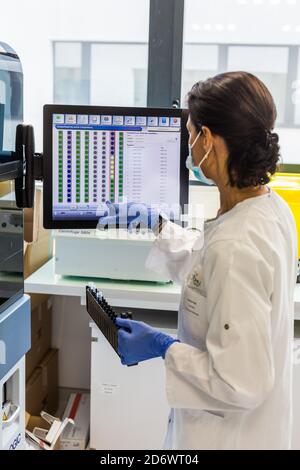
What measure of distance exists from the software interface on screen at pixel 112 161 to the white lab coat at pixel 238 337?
0.96 ft

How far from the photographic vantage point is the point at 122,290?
6.10ft

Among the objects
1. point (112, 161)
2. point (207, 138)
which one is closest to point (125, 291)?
point (112, 161)

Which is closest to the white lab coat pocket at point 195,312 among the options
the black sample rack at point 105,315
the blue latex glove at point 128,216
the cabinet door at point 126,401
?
the black sample rack at point 105,315

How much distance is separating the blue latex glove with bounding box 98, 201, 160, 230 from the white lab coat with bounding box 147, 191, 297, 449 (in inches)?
10.0

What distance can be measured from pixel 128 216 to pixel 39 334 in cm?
107

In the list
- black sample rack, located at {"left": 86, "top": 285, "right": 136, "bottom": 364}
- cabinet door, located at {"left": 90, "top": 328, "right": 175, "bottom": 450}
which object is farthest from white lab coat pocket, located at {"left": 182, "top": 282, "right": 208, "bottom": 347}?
cabinet door, located at {"left": 90, "top": 328, "right": 175, "bottom": 450}

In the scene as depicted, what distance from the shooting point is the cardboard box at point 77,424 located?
207 cm

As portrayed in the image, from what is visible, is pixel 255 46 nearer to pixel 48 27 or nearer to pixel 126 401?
pixel 48 27

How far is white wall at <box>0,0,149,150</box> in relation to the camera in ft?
8.20

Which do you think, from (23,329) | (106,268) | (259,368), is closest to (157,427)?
(106,268)

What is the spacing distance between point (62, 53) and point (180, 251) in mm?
1546

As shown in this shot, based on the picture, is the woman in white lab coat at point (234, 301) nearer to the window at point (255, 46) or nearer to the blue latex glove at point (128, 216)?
the blue latex glove at point (128, 216)

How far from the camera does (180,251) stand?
1.44m

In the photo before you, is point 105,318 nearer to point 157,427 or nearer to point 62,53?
point 157,427
